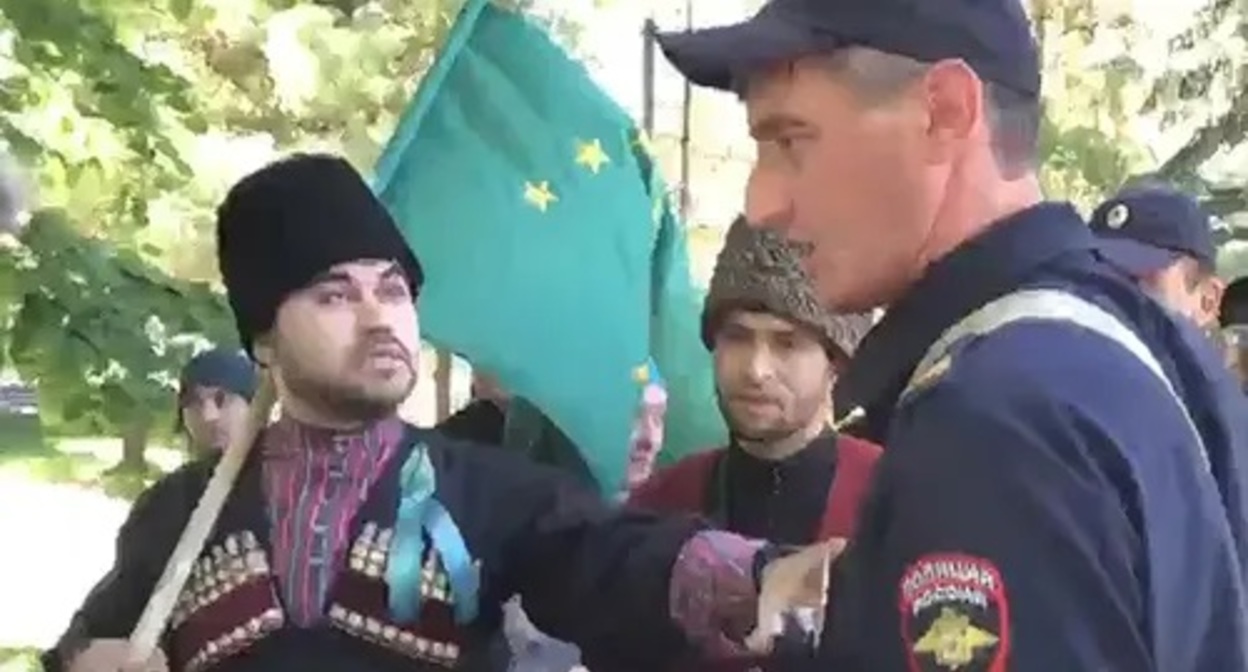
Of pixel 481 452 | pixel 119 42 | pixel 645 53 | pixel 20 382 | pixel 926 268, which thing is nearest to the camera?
pixel 926 268

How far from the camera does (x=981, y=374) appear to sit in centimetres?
175

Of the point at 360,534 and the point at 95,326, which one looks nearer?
the point at 360,534

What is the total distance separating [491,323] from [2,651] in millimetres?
6763

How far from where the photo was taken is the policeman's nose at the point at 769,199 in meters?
1.96

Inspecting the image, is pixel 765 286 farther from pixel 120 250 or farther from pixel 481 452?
pixel 120 250

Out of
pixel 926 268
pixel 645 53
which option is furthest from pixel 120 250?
pixel 645 53

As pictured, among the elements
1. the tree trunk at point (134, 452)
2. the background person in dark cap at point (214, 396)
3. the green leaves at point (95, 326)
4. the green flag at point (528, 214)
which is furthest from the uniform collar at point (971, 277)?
the tree trunk at point (134, 452)

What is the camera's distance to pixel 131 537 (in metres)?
3.48

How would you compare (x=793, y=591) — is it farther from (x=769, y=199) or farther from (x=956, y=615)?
(x=956, y=615)

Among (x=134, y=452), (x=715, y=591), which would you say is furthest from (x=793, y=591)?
(x=134, y=452)

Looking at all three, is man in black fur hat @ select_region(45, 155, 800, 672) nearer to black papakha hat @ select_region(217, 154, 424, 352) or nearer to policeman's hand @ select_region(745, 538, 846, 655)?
black papakha hat @ select_region(217, 154, 424, 352)

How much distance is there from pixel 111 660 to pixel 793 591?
122cm

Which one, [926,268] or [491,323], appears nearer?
[926,268]

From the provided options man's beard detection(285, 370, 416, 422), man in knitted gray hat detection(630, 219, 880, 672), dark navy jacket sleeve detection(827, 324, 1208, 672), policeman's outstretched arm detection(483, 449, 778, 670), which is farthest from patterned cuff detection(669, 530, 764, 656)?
dark navy jacket sleeve detection(827, 324, 1208, 672)
